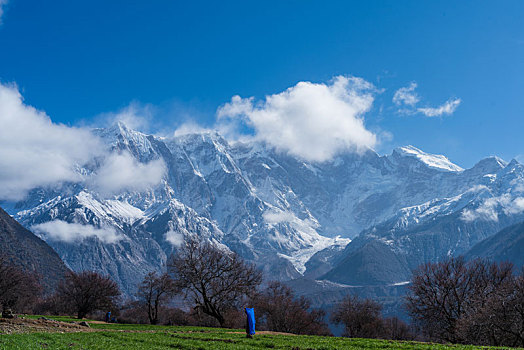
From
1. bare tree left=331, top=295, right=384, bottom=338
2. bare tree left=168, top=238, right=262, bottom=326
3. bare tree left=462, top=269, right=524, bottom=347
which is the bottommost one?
bare tree left=331, top=295, right=384, bottom=338

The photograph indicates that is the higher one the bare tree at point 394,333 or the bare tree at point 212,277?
the bare tree at point 212,277

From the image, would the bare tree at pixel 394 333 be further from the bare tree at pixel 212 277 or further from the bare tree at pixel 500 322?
the bare tree at pixel 500 322

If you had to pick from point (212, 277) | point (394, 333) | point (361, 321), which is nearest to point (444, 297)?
point (212, 277)

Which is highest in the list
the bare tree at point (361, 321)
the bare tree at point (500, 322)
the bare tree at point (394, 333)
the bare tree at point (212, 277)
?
the bare tree at point (212, 277)

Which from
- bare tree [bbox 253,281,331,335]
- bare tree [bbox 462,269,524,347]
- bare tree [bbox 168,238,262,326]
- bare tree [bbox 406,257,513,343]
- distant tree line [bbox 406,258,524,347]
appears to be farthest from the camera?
bare tree [bbox 253,281,331,335]

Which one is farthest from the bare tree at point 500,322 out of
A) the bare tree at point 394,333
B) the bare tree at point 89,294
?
the bare tree at point 89,294

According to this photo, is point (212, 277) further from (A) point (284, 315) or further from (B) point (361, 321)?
(B) point (361, 321)

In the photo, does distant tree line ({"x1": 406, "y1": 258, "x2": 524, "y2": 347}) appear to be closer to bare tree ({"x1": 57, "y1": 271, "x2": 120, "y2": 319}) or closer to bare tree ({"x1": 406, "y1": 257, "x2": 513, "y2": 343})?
bare tree ({"x1": 406, "y1": 257, "x2": 513, "y2": 343})

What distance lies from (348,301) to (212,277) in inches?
2423

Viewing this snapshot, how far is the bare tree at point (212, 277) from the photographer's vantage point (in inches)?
2517

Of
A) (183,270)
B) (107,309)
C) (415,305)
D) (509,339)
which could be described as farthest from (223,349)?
(107,309)

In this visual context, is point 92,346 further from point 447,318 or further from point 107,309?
point 107,309

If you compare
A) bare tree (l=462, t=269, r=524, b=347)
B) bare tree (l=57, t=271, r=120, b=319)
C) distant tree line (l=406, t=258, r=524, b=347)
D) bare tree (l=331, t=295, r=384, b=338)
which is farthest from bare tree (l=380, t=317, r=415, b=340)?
bare tree (l=57, t=271, r=120, b=319)

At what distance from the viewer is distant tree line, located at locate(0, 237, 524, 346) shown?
46625 millimetres
